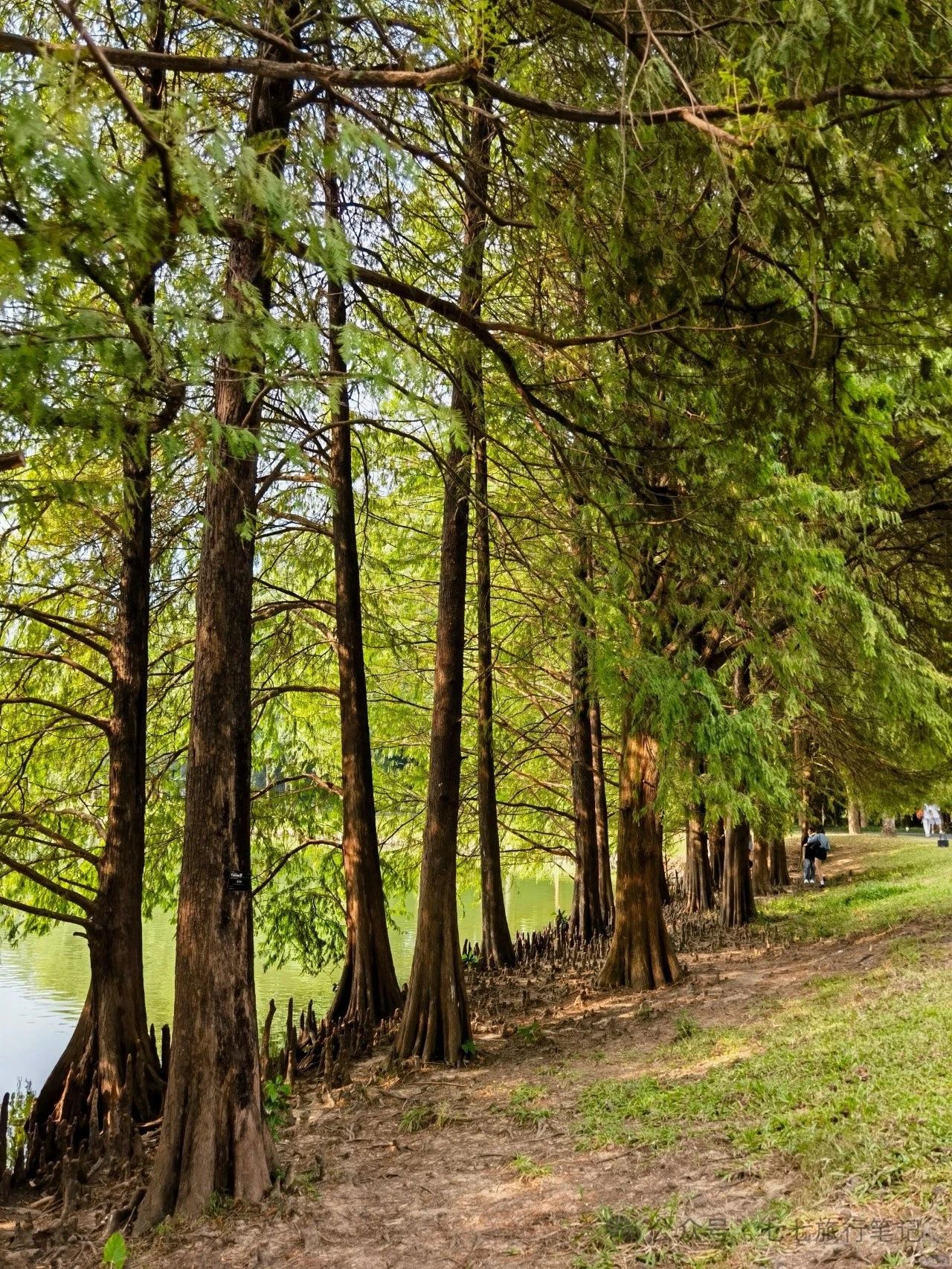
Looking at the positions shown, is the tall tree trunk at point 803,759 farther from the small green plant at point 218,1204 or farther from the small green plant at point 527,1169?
the small green plant at point 218,1204

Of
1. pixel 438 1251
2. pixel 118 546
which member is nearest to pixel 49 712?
pixel 118 546

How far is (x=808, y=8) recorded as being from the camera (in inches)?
122

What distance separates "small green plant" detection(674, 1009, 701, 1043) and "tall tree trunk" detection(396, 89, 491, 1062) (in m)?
1.75

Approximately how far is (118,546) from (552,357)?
3865 millimetres

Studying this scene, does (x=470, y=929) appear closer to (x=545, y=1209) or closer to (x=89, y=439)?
(x=545, y=1209)

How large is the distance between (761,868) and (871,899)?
19.0 feet

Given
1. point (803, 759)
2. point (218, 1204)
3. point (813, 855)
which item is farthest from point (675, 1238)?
point (813, 855)

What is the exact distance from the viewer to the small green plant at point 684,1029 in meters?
7.89

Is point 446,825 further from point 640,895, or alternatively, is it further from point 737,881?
point 737,881

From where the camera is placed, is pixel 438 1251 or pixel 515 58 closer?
pixel 515 58

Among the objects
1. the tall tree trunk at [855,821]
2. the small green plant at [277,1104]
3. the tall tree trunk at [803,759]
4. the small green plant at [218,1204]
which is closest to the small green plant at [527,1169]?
the small green plant at [218,1204]

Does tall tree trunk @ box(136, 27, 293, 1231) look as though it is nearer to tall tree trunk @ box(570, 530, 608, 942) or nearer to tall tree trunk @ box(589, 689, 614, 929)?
tall tree trunk @ box(570, 530, 608, 942)

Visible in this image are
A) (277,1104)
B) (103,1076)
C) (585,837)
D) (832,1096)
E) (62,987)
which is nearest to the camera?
(832,1096)

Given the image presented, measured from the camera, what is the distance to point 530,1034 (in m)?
8.58
